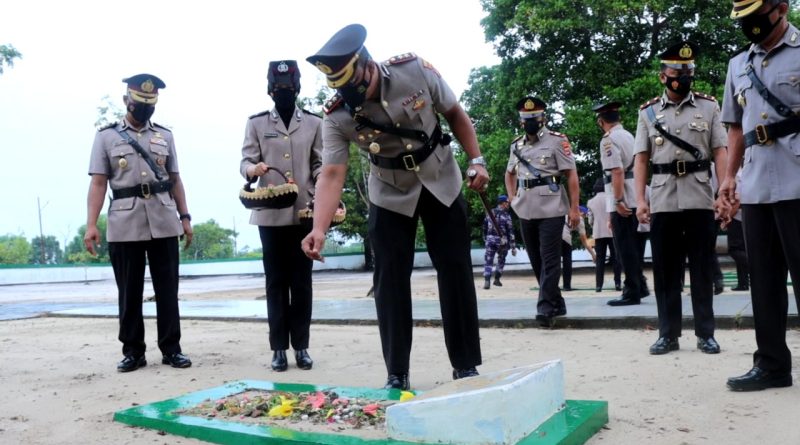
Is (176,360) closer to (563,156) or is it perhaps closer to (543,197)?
(543,197)

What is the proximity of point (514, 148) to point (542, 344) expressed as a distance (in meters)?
2.29

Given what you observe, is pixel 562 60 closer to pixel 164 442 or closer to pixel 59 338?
pixel 59 338

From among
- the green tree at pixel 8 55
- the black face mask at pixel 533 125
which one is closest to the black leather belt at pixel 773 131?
the black face mask at pixel 533 125

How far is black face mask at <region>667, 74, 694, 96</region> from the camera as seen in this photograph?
5156mm

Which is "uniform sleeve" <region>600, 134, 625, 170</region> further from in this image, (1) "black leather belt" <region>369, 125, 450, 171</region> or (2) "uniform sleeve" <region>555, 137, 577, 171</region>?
(1) "black leather belt" <region>369, 125, 450, 171</region>

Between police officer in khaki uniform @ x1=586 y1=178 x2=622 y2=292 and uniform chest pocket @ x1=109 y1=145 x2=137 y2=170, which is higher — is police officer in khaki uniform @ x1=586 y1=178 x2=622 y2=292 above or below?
below

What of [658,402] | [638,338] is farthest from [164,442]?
[638,338]

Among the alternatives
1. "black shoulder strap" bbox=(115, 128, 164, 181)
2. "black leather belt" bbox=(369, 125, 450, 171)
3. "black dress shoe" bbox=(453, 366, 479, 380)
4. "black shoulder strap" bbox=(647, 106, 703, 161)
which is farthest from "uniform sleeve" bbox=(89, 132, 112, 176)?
"black shoulder strap" bbox=(647, 106, 703, 161)

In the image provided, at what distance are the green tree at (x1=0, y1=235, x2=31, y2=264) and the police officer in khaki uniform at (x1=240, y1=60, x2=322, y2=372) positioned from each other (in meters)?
80.1

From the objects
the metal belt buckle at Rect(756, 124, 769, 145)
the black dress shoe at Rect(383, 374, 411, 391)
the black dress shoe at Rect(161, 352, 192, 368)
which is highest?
the metal belt buckle at Rect(756, 124, 769, 145)

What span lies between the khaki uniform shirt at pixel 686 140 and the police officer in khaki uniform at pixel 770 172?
1030 millimetres

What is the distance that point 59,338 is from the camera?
8.06 metres

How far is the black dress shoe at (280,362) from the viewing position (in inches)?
210

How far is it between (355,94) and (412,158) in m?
0.46
